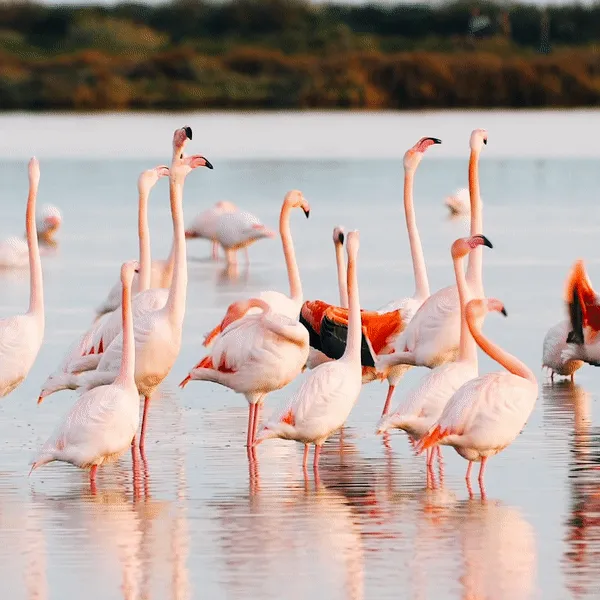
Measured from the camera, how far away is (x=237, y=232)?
63.3ft

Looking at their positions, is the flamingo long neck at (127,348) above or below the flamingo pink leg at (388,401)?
above

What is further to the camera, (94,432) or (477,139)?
(477,139)

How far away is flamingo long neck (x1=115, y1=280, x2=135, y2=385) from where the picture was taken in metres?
8.65

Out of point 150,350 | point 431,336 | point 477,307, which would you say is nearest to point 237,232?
point 431,336

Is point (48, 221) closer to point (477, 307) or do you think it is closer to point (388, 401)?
point (388, 401)

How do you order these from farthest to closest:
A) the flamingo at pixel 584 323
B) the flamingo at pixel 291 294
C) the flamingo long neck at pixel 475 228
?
the flamingo at pixel 584 323, the flamingo at pixel 291 294, the flamingo long neck at pixel 475 228

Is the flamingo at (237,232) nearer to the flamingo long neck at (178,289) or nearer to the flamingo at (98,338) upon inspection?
the flamingo at (98,338)

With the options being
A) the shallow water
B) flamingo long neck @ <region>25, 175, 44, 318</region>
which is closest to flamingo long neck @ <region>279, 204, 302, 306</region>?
the shallow water

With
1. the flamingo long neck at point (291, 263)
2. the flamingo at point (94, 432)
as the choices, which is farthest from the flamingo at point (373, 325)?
the flamingo at point (94, 432)

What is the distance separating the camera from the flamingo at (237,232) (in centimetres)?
1925

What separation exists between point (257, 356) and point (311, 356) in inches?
47.7

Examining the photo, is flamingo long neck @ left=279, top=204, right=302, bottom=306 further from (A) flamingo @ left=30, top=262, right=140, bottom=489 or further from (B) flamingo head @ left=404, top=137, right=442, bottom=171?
(A) flamingo @ left=30, top=262, right=140, bottom=489

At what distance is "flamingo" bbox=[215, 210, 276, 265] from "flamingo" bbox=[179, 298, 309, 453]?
9.41m

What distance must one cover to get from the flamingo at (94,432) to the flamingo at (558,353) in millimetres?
3847
